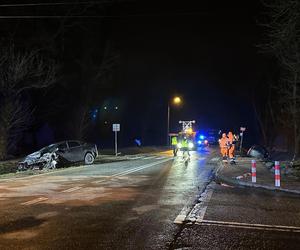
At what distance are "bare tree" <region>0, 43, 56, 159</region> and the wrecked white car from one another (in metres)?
7.52

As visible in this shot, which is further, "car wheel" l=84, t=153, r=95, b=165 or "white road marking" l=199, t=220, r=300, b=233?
"car wheel" l=84, t=153, r=95, b=165

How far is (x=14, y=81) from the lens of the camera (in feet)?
104

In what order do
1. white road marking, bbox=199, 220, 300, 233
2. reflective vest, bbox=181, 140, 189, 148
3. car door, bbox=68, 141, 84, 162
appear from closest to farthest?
white road marking, bbox=199, 220, 300, 233 → car door, bbox=68, 141, 84, 162 → reflective vest, bbox=181, 140, 189, 148

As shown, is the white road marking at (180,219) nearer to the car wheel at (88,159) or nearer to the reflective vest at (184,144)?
the reflective vest at (184,144)

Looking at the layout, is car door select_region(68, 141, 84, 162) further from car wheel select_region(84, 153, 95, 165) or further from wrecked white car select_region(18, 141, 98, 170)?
car wheel select_region(84, 153, 95, 165)

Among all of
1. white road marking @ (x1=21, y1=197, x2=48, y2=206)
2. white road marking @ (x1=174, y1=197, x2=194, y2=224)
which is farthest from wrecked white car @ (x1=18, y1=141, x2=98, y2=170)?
white road marking @ (x1=174, y1=197, x2=194, y2=224)

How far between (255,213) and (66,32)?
31655 millimetres

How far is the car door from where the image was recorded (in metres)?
26.4

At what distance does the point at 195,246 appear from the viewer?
290 inches

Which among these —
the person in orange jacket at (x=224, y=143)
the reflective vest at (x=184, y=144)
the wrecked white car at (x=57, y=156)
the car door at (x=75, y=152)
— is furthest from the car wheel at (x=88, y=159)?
the person in orange jacket at (x=224, y=143)

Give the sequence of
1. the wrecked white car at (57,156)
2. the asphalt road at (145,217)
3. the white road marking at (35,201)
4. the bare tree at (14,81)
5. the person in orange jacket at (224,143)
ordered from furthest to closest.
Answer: the bare tree at (14,81) → the person in orange jacket at (224,143) → the wrecked white car at (57,156) → the white road marking at (35,201) → the asphalt road at (145,217)

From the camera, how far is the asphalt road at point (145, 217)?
7664mm

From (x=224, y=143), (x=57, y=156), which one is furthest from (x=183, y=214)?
(x=224, y=143)

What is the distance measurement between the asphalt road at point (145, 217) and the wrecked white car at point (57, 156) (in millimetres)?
9541
